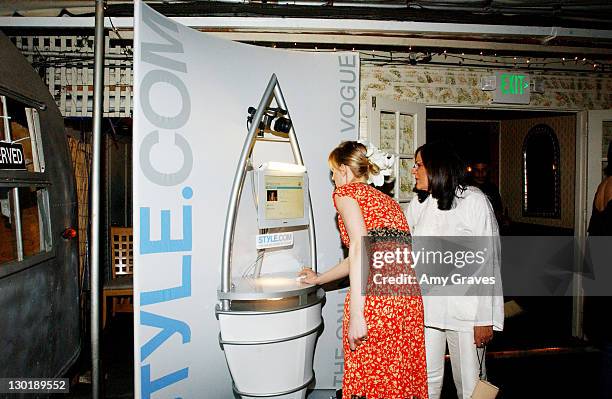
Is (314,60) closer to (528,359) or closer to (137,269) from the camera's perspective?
(137,269)

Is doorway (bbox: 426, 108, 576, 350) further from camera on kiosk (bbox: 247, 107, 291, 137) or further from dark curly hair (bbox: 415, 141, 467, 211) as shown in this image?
camera on kiosk (bbox: 247, 107, 291, 137)

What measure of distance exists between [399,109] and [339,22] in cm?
99

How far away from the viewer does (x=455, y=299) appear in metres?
2.68

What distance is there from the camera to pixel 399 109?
417 cm

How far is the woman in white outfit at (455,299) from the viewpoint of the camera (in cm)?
263

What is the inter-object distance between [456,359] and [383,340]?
23.7 inches

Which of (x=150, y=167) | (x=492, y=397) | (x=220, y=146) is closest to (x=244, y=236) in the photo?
(x=220, y=146)

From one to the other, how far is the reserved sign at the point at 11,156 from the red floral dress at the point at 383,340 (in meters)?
1.75

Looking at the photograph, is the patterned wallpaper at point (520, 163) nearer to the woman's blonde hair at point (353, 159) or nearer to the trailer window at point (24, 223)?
the woman's blonde hair at point (353, 159)

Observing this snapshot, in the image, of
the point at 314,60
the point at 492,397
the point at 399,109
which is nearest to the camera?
the point at 492,397

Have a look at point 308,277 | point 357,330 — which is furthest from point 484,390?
point 308,277

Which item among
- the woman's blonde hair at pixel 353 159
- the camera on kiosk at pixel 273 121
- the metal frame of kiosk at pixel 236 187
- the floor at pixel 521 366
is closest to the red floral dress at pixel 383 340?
the woman's blonde hair at pixel 353 159

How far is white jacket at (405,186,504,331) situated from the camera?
262 centimetres

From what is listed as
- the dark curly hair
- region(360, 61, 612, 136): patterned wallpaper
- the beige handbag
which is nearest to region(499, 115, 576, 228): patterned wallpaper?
region(360, 61, 612, 136): patterned wallpaper
